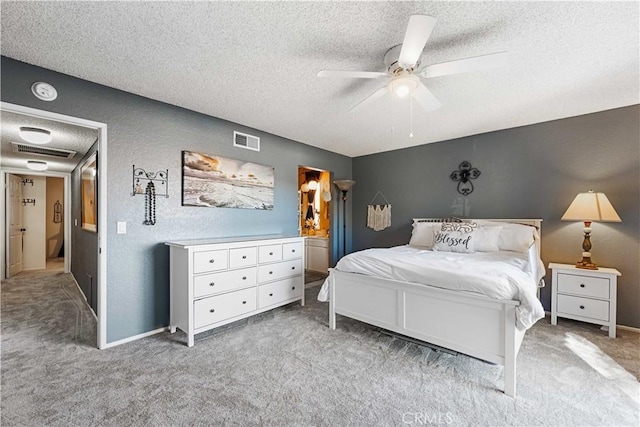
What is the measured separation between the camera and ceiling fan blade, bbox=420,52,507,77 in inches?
64.1

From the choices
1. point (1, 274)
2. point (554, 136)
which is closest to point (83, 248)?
point (1, 274)

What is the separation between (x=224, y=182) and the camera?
341 centimetres

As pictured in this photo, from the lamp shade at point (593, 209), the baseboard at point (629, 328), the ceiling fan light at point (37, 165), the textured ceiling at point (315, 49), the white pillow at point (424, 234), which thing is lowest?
the baseboard at point (629, 328)

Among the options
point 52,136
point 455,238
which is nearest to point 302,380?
point 455,238

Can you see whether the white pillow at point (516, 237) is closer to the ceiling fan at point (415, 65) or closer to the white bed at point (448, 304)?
the white bed at point (448, 304)

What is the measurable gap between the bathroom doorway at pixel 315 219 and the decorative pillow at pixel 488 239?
2636mm

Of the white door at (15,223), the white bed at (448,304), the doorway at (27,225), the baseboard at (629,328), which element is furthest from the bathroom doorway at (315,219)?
the white door at (15,223)

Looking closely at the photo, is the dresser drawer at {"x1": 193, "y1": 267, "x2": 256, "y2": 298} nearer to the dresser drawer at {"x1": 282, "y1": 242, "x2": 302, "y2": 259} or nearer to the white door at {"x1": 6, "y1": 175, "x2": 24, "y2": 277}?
the dresser drawer at {"x1": 282, "y1": 242, "x2": 302, "y2": 259}

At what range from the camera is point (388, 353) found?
2.41m

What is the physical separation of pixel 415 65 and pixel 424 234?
8.78 ft

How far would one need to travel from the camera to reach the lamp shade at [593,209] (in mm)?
2824

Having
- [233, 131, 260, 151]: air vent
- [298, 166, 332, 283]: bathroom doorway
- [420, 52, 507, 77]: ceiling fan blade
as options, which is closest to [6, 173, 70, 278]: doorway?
[233, 131, 260, 151]: air vent

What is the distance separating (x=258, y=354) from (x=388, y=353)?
46.4 inches

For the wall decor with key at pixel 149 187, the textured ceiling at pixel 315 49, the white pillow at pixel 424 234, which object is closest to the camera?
the textured ceiling at pixel 315 49
